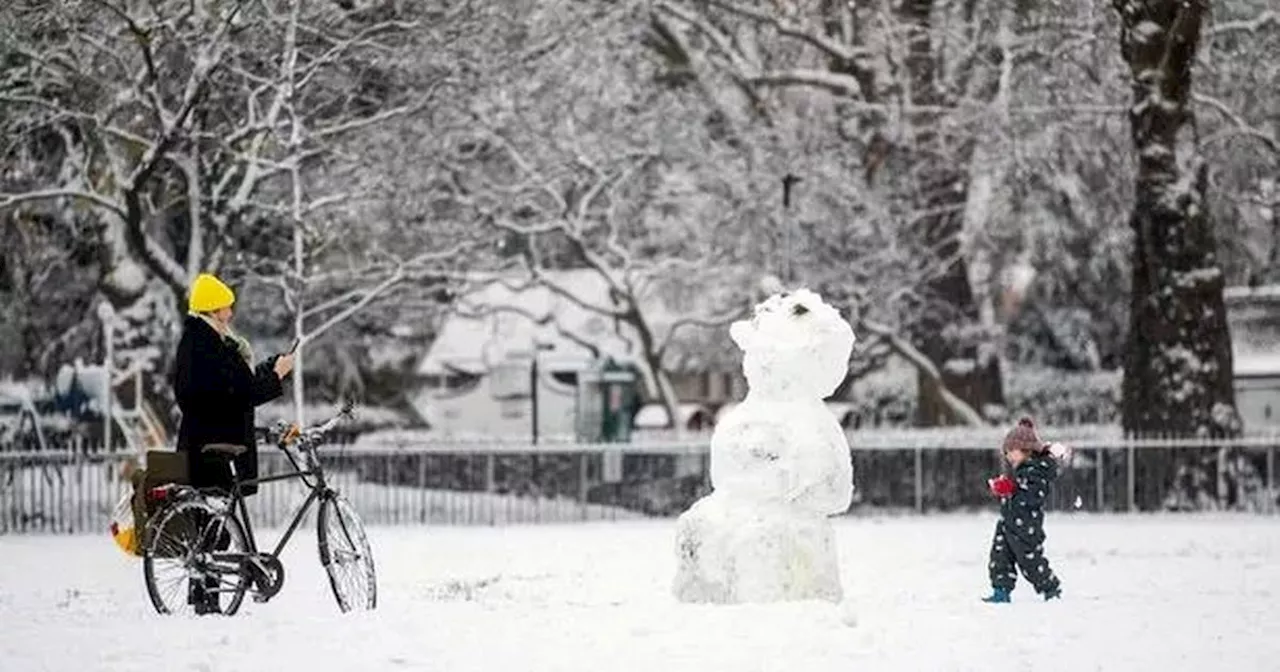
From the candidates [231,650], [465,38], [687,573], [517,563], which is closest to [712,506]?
[687,573]

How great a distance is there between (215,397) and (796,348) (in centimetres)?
368

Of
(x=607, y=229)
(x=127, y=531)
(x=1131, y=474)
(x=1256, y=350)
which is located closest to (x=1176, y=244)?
(x=1131, y=474)

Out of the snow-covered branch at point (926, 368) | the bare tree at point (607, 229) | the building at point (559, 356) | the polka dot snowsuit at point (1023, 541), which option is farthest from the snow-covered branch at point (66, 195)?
the polka dot snowsuit at point (1023, 541)

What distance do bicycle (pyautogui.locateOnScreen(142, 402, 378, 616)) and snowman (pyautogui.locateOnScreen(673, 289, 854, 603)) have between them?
7.03 ft

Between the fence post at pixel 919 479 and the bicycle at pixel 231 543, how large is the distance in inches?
637

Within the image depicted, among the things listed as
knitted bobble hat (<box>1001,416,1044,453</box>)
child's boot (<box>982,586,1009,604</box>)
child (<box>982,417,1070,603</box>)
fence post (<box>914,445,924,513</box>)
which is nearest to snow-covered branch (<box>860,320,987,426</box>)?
fence post (<box>914,445,924,513</box>)

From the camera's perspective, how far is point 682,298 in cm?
4219

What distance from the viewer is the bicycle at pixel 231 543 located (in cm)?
1246

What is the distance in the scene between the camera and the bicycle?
12.5 meters

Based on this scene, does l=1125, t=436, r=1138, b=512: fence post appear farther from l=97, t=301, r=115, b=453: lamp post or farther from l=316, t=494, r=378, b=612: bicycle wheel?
l=316, t=494, r=378, b=612: bicycle wheel

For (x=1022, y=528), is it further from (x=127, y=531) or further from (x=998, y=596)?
(x=127, y=531)

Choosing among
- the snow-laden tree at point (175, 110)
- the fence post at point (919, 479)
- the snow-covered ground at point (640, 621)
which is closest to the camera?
the snow-covered ground at point (640, 621)

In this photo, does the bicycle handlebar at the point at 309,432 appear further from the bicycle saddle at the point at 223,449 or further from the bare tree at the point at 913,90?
the bare tree at the point at 913,90

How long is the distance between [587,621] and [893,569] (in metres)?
5.89
